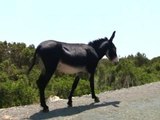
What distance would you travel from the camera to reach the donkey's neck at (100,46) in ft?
55.0

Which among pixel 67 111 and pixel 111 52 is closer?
pixel 67 111

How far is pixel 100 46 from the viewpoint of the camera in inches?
661

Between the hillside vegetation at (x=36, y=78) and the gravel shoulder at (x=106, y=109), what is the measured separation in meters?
1.88

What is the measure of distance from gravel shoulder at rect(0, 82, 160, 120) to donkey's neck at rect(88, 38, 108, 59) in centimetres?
168

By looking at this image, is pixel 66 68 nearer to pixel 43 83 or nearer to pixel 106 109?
pixel 43 83

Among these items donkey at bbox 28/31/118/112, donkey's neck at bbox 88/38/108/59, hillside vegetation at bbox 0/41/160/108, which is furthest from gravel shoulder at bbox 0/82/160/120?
hillside vegetation at bbox 0/41/160/108

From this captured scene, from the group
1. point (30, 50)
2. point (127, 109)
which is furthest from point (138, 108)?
point (30, 50)

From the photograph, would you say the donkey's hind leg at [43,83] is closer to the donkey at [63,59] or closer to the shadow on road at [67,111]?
the donkey at [63,59]

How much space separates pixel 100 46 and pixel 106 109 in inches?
113

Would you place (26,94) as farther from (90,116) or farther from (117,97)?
(90,116)

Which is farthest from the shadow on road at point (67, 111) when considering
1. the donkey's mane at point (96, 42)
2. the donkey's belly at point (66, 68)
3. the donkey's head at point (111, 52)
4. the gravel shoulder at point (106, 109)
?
the donkey's mane at point (96, 42)

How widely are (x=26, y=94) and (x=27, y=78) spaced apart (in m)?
6.76

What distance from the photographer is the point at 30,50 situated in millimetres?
52688

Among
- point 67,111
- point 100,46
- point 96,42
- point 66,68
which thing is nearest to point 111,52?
point 100,46
